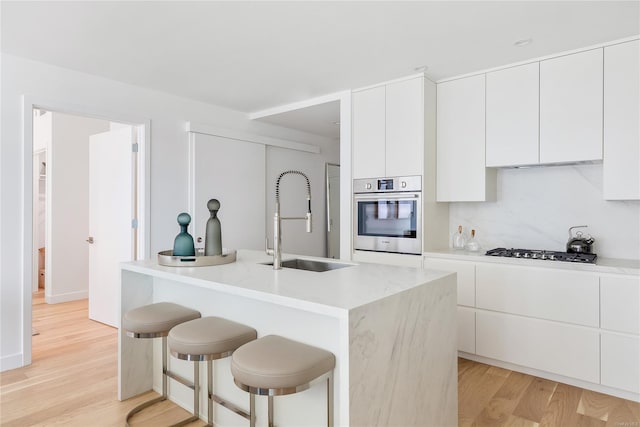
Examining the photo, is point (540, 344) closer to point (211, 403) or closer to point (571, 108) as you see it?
point (571, 108)

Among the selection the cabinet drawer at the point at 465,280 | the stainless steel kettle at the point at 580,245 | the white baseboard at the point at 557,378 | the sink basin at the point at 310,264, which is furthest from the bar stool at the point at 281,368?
the stainless steel kettle at the point at 580,245

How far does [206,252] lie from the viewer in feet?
7.71

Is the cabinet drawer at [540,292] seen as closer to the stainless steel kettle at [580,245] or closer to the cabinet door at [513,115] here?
the stainless steel kettle at [580,245]

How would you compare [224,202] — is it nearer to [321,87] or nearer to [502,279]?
[321,87]

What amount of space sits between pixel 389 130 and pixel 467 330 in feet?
5.82

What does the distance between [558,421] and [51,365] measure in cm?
347

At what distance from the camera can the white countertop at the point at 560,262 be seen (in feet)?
7.99

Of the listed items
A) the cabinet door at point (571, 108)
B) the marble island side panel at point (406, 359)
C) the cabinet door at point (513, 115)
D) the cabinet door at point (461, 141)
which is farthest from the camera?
the cabinet door at point (461, 141)

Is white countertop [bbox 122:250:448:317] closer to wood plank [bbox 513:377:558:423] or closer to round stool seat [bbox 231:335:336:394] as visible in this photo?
round stool seat [bbox 231:335:336:394]

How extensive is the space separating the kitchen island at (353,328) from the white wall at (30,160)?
4.02ft

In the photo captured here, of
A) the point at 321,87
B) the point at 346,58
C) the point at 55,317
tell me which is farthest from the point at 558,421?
the point at 55,317

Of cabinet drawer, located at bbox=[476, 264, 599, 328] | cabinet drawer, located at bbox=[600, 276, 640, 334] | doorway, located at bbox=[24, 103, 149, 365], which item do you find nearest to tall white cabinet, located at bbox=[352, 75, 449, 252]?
cabinet drawer, located at bbox=[476, 264, 599, 328]

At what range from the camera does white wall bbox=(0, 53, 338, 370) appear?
9.52 ft

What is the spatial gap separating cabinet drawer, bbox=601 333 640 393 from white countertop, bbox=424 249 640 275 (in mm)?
415
